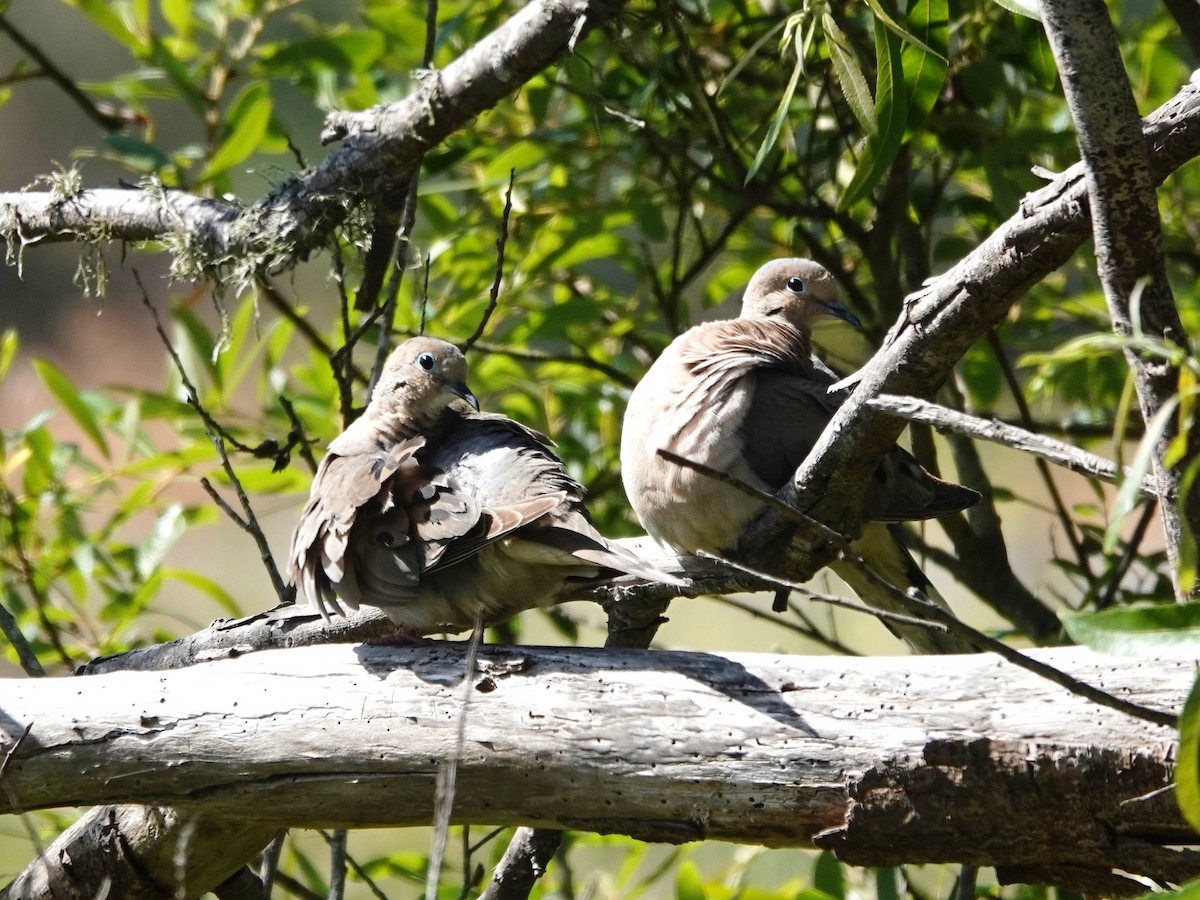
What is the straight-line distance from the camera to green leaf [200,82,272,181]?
348 cm

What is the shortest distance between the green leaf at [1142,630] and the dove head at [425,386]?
2.00 meters

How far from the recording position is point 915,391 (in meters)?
2.08

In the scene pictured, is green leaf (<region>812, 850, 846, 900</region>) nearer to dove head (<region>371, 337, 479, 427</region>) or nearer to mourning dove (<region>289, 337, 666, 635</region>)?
mourning dove (<region>289, 337, 666, 635</region>)

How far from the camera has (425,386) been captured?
3041 mm

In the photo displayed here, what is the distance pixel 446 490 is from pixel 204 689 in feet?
2.08

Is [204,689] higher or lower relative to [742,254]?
lower

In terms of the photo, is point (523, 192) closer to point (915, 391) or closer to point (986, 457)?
point (915, 391)

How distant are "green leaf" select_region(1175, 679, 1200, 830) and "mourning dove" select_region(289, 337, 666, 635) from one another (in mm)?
1157

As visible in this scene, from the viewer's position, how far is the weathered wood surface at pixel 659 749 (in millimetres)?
1804

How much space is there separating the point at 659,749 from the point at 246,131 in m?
2.28

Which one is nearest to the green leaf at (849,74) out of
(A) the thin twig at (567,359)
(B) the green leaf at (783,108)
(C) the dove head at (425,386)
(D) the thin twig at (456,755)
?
(B) the green leaf at (783,108)

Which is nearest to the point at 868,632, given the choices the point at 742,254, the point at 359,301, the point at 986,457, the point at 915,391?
the point at 986,457

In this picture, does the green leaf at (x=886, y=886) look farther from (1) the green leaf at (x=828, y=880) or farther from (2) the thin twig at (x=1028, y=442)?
(2) the thin twig at (x=1028, y=442)

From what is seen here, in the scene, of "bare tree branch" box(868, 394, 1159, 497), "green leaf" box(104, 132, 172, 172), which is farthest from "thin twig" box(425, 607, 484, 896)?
"green leaf" box(104, 132, 172, 172)
